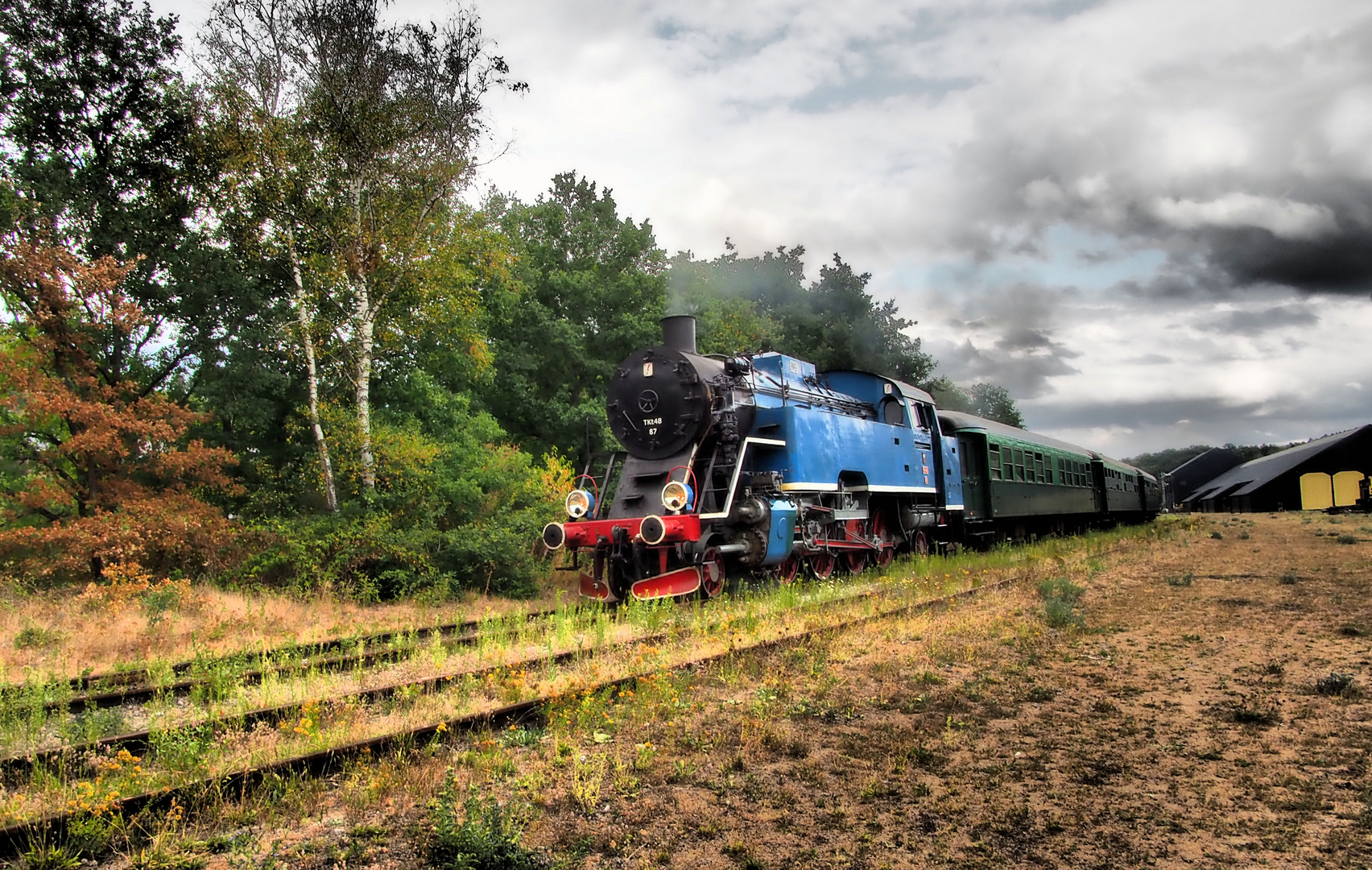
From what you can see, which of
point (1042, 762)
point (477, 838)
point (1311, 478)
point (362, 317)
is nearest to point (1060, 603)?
point (1042, 762)

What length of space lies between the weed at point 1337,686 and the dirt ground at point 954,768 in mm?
12

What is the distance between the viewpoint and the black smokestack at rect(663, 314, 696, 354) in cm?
1145

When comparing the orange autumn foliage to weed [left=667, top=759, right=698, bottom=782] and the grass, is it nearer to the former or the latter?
the grass

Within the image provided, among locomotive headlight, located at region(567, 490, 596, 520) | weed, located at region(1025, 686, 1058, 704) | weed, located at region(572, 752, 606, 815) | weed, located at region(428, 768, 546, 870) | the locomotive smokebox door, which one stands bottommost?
weed, located at region(1025, 686, 1058, 704)

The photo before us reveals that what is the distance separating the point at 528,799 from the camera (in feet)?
12.4

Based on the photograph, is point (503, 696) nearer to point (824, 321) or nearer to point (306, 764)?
point (306, 764)

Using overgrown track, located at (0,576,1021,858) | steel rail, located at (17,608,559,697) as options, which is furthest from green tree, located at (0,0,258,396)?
overgrown track, located at (0,576,1021,858)

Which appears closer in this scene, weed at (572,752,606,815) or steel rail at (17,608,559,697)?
weed at (572,752,606,815)

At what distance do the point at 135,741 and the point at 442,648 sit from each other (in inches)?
103

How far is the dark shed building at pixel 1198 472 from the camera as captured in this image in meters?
78.8

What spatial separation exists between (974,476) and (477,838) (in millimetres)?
15416

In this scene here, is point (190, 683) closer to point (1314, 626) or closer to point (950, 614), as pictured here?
point (950, 614)

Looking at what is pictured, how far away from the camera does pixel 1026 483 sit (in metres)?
18.8

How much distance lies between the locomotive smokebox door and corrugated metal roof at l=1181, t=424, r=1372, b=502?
162 feet
